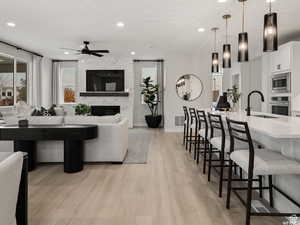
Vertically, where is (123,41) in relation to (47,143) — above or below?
above

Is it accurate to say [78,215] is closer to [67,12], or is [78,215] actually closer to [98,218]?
[98,218]

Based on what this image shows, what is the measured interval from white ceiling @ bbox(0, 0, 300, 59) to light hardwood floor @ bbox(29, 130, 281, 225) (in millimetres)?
2671

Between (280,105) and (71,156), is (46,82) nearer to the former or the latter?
(71,156)

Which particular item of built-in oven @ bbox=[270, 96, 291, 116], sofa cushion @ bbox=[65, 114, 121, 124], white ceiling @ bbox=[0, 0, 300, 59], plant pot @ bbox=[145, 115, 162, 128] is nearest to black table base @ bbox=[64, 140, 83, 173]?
sofa cushion @ bbox=[65, 114, 121, 124]

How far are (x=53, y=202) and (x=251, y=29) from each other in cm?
500

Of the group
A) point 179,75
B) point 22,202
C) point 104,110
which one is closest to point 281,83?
point 179,75

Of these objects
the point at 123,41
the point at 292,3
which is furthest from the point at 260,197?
the point at 123,41

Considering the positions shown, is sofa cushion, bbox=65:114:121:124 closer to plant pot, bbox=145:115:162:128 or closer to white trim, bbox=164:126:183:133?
white trim, bbox=164:126:183:133

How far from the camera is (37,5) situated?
13.2 ft

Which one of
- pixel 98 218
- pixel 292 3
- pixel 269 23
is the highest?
pixel 292 3

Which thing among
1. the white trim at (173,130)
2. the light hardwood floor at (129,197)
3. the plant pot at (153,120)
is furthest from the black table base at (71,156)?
the plant pot at (153,120)

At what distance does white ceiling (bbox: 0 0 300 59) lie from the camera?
156 inches

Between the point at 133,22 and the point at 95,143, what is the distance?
2508 mm

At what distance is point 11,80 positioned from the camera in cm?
751
